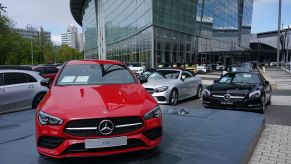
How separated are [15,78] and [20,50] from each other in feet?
162

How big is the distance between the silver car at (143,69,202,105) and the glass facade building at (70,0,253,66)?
25739 millimetres

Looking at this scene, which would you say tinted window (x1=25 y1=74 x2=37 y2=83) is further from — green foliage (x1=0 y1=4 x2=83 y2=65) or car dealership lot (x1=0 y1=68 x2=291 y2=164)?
green foliage (x1=0 y1=4 x2=83 y2=65)

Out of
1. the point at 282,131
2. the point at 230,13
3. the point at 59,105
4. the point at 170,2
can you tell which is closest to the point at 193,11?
the point at 170,2

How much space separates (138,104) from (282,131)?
14.5 feet

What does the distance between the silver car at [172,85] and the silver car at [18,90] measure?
3949 millimetres

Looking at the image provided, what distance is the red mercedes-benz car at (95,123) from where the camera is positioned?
3.75 meters

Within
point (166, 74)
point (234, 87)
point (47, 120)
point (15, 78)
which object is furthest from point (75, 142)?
point (166, 74)

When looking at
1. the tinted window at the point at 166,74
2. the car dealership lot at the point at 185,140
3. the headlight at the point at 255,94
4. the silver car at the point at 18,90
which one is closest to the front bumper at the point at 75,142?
the car dealership lot at the point at 185,140

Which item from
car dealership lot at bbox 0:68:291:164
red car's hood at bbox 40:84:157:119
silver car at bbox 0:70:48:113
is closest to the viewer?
red car's hood at bbox 40:84:157:119

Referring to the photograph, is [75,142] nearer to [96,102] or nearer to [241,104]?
[96,102]

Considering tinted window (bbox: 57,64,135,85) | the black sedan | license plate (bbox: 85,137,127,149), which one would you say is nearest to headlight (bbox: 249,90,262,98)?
the black sedan

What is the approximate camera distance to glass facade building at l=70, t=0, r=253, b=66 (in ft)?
131

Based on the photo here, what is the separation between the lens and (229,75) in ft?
36.8

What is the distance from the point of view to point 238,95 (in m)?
9.13
